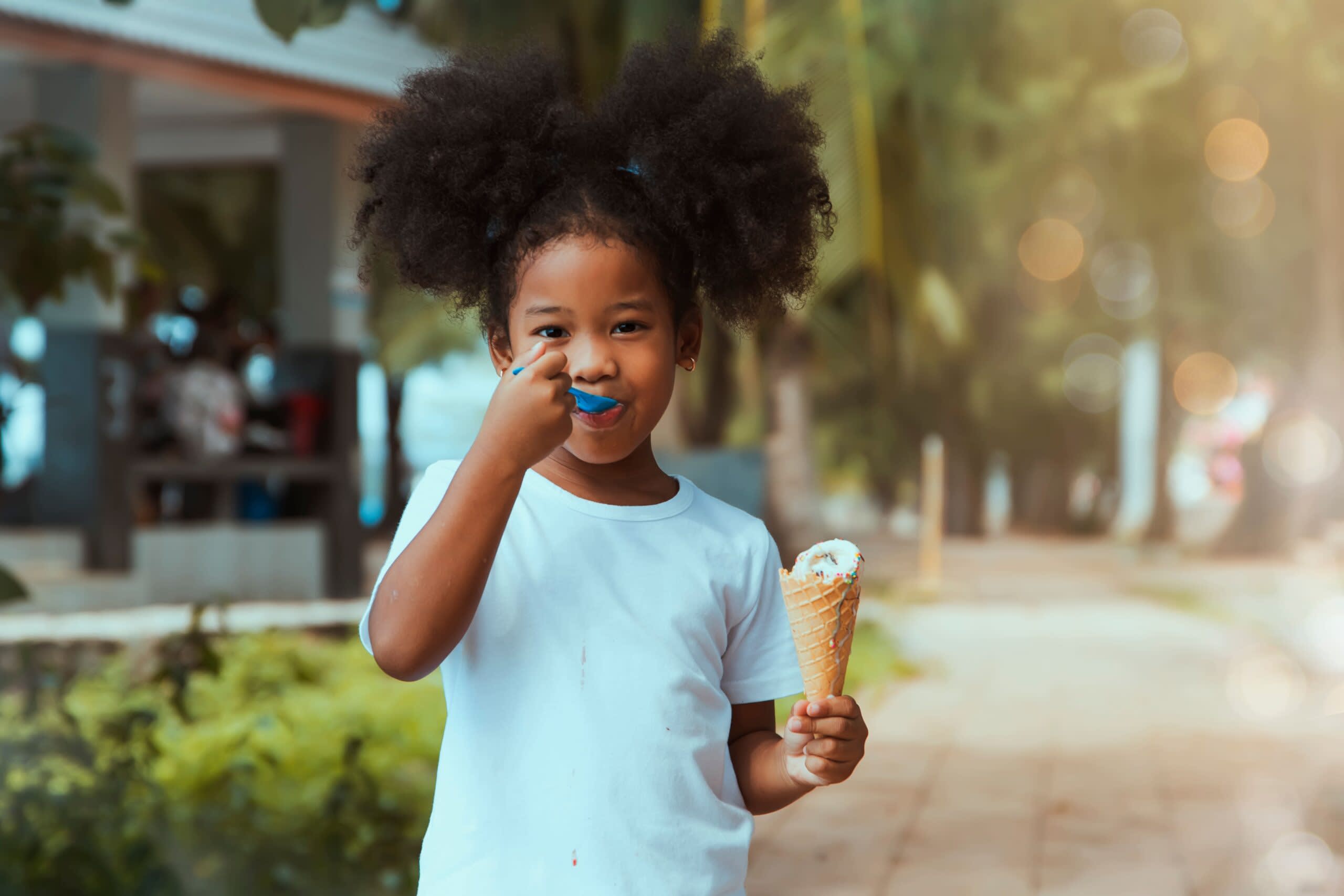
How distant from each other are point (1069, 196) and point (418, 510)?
715 inches

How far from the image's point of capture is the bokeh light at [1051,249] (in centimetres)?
1931

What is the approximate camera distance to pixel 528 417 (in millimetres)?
1315

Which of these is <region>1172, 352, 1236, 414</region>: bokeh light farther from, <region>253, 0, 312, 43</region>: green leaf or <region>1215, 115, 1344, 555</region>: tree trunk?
<region>253, 0, 312, 43</region>: green leaf

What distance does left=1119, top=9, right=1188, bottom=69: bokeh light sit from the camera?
50.6ft

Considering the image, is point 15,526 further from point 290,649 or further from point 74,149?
point 74,149

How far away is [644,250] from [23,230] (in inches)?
113

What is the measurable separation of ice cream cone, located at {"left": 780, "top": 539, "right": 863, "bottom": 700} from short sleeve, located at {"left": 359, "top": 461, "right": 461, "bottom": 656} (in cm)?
36

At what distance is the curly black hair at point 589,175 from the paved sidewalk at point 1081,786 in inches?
105

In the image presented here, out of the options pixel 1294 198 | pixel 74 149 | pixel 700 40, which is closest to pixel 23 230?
pixel 74 149

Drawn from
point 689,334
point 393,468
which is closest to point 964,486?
point 393,468

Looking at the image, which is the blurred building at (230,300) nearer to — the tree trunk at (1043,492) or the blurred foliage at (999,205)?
the blurred foliage at (999,205)

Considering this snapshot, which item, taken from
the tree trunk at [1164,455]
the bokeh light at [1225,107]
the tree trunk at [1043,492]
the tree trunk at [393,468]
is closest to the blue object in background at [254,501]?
the tree trunk at [393,468]

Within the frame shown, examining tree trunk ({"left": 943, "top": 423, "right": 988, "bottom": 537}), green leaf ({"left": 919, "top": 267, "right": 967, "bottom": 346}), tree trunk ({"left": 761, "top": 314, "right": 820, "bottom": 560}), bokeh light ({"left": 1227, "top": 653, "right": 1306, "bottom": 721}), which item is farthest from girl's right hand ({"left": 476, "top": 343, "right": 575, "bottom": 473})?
tree trunk ({"left": 943, "top": 423, "right": 988, "bottom": 537})

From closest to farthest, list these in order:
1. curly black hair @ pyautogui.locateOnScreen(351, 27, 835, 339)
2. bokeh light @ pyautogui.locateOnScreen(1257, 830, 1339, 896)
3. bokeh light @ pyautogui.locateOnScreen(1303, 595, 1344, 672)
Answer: curly black hair @ pyautogui.locateOnScreen(351, 27, 835, 339)
bokeh light @ pyautogui.locateOnScreen(1257, 830, 1339, 896)
bokeh light @ pyautogui.locateOnScreen(1303, 595, 1344, 672)
